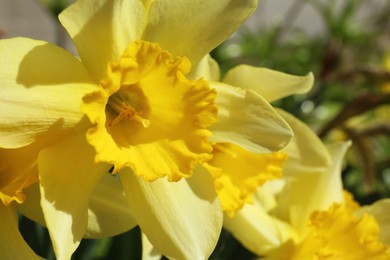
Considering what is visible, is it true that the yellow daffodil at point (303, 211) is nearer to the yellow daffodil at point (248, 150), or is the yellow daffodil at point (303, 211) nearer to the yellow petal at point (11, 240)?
the yellow daffodil at point (248, 150)

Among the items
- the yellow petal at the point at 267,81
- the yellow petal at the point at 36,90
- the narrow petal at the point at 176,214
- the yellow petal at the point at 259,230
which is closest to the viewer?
the yellow petal at the point at 36,90

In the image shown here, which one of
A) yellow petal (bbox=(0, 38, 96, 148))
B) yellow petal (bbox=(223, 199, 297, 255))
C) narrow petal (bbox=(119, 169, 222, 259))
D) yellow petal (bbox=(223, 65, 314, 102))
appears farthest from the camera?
yellow petal (bbox=(223, 199, 297, 255))

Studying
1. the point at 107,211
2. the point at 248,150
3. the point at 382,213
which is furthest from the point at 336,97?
the point at 107,211

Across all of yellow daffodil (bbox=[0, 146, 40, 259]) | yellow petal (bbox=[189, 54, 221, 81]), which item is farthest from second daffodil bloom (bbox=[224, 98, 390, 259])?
yellow daffodil (bbox=[0, 146, 40, 259])

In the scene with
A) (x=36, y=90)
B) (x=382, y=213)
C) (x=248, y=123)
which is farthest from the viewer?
(x=382, y=213)

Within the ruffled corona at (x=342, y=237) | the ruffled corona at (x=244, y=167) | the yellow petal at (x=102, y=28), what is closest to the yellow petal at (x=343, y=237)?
the ruffled corona at (x=342, y=237)

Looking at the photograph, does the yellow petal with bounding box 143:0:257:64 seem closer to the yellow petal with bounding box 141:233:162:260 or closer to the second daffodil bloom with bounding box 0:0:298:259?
the second daffodil bloom with bounding box 0:0:298:259

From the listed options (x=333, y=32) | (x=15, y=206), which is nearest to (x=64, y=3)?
(x=333, y=32)

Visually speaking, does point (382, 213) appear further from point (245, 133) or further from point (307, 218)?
point (245, 133)
